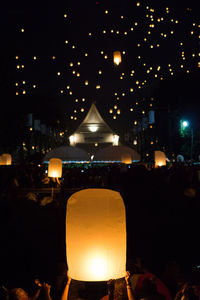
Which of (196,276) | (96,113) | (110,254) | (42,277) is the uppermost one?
(96,113)

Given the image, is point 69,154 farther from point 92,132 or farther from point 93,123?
point 93,123

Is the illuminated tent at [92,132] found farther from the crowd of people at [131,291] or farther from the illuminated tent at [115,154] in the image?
the crowd of people at [131,291]

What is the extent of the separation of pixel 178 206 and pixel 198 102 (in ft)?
92.9

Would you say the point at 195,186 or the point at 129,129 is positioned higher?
the point at 129,129

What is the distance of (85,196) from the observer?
2715 millimetres

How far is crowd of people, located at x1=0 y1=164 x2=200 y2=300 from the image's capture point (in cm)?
338

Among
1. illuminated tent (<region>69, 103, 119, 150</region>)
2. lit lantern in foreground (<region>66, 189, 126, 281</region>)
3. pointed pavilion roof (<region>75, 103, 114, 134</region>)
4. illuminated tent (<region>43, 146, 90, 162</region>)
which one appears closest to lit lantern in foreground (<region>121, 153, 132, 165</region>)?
illuminated tent (<region>43, 146, 90, 162</region>)

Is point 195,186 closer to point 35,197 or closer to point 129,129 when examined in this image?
point 35,197

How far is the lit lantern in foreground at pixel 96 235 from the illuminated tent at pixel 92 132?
32.0 metres

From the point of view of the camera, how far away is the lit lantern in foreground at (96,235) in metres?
2.69

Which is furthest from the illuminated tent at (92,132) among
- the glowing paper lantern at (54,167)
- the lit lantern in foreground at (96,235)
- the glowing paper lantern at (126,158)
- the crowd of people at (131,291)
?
the lit lantern in foreground at (96,235)

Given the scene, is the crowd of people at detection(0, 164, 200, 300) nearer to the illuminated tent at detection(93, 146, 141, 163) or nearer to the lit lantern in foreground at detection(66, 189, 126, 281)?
the lit lantern in foreground at detection(66, 189, 126, 281)

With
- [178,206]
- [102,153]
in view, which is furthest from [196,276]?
[102,153]

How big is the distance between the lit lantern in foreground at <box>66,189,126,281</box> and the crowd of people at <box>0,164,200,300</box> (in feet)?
0.51
